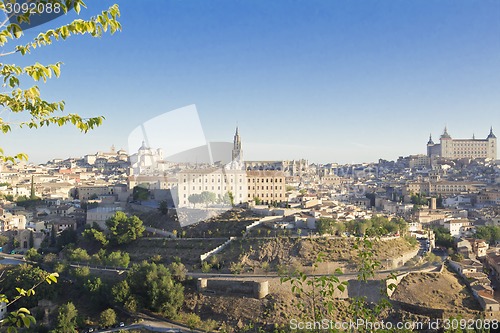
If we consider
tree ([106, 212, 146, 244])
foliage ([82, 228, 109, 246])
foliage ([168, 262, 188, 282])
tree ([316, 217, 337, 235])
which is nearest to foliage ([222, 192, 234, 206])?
tree ([106, 212, 146, 244])

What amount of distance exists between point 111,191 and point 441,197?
28.4 metres

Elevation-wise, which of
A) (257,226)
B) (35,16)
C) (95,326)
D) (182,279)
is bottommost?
(95,326)

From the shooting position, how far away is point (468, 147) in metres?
73.9

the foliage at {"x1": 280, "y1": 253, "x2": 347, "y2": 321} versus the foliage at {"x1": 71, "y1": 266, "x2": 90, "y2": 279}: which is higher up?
the foliage at {"x1": 280, "y1": 253, "x2": 347, "y2": 321}

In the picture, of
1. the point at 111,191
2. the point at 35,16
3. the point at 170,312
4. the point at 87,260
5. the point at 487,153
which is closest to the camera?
the point at 35,16

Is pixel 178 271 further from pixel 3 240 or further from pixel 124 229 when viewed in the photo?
pixel 3 240

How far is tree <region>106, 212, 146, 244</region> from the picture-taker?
72.6ft

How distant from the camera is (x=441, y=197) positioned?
39.3m

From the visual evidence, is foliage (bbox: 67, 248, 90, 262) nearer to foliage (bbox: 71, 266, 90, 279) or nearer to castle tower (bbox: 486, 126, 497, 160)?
foliage (bbox: 71, 266, 90, 279)

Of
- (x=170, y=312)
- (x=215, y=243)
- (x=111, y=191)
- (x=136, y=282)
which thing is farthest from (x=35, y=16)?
(x=111, y=191)

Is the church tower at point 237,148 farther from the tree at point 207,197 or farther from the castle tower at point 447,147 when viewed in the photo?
the castle tower at point 447,147

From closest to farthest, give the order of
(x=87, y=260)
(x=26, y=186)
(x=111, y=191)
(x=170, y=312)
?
(x=170, y=312)
(x=87, y=260)
(x=111, y=191)
(x=26, y=186)

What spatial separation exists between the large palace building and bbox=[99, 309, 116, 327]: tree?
2684 inches

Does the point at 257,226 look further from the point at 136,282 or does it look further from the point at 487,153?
the point at 487,153
